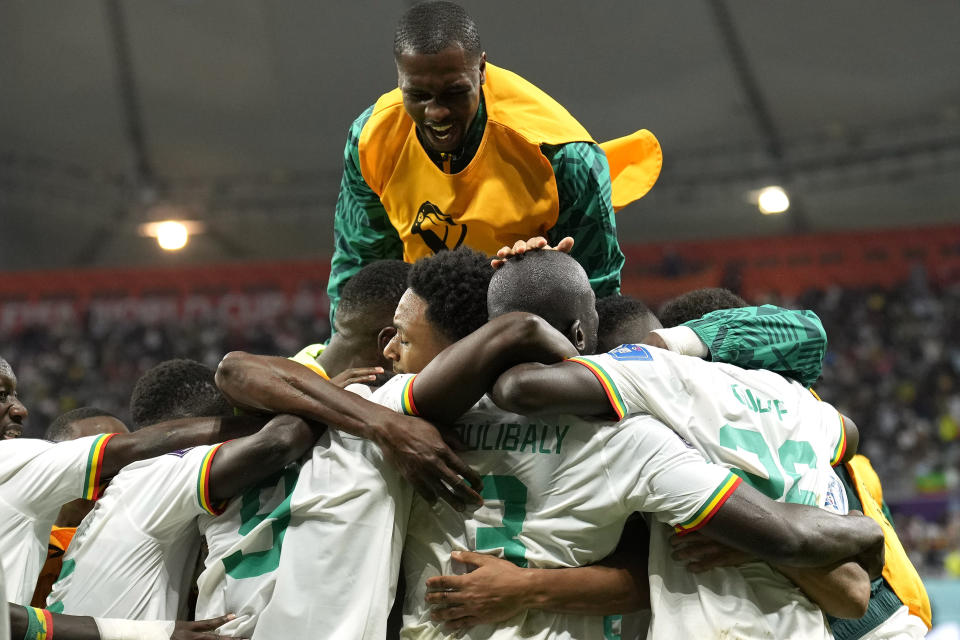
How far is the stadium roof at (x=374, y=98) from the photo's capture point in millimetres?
14289

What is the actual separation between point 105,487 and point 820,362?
197cm

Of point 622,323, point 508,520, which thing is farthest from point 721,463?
point 622,323

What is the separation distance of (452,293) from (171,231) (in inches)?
569

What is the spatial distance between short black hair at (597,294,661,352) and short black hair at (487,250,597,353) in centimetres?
32

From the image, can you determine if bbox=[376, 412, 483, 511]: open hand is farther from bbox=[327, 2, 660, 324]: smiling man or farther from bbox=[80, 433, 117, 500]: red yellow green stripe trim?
bbox=[327, 2, 660, 324]: smiling man

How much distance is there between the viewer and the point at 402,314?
109 inches

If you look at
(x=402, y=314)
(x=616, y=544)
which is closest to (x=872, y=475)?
(x=616, y=544)

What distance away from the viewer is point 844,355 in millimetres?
17000

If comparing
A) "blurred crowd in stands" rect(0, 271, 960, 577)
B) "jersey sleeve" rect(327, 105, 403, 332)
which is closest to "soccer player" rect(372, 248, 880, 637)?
"jersey sleeve" rect(327, 105, 403, 332)

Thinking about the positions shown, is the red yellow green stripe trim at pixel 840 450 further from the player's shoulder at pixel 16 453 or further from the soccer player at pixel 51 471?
the player's shoulder at pixel 16 453

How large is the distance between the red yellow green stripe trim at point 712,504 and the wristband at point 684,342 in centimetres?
56

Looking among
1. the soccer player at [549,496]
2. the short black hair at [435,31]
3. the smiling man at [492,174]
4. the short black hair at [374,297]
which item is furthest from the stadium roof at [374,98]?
the soccer player at [549,496]

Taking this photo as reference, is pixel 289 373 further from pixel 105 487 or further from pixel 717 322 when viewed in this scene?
pixel 717 322

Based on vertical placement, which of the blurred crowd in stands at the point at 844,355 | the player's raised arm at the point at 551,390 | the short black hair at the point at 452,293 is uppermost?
the short black hair at the point at 452,293
